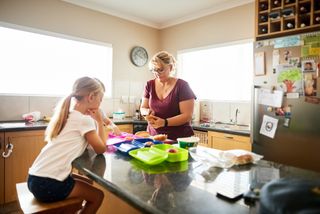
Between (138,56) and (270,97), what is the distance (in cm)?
241

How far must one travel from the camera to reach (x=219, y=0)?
319 cm

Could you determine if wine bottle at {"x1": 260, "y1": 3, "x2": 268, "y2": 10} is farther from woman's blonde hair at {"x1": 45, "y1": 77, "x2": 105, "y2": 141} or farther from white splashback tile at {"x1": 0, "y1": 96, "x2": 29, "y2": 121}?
white splashback tile at {"x1": 0, "y1": 96, "x2": 29, "y2": 121}

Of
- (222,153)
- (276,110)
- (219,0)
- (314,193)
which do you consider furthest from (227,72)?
(314,193)

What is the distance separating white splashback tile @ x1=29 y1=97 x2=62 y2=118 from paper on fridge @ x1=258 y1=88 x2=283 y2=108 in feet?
8.37

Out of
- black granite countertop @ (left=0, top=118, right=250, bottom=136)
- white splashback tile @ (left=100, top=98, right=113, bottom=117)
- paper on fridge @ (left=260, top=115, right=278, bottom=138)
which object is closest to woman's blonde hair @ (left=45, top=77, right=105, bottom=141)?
black granite countertop @ (left=0, top=118, right=250, bottom=136)

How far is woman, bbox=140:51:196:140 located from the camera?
6.08ft

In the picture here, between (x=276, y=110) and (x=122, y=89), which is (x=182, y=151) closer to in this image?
(x=276, y=110)

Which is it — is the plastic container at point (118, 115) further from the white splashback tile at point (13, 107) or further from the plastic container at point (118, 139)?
the plastic container at point (118, 139)

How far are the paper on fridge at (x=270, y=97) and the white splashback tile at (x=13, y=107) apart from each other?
2743 mm

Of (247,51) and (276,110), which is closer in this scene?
(276,110)

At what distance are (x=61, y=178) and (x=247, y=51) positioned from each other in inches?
112

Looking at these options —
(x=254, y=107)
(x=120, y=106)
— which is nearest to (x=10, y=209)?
(x=120, y=106)

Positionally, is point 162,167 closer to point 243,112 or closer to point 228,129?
point 228,129

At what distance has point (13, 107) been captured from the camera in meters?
2.81
